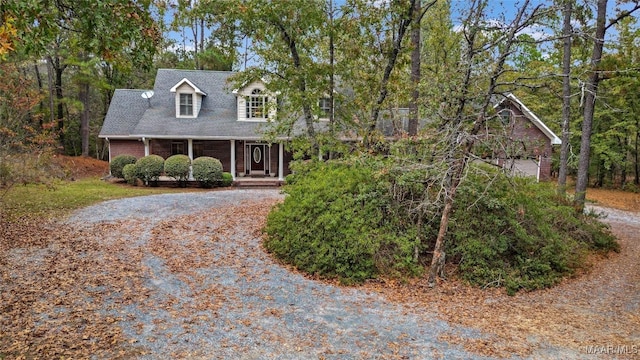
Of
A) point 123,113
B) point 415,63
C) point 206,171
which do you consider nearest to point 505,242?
point 415,63

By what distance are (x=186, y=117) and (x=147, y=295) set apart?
1521 centimetres

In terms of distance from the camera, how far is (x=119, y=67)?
16.7 ft

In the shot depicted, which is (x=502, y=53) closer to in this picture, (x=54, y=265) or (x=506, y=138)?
(x=506, y=138)

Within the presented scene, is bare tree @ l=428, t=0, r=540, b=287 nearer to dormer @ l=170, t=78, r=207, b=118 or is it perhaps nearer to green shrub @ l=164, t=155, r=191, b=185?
green shrub @ l=164, t=155, r=191, b=185

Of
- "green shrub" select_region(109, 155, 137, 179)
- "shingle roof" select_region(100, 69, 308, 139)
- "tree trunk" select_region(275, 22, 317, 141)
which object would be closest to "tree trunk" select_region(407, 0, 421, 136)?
"tree trunk" select_region(275, 22, 317, 141)

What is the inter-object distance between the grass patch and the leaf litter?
224 centimetres

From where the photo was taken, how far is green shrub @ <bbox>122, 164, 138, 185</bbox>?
16969mm

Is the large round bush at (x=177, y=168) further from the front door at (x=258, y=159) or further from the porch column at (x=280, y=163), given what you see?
the porch column at (x=280, y=163)

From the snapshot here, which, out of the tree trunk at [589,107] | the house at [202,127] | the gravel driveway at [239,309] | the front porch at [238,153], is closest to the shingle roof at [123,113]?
the house at [202,127]

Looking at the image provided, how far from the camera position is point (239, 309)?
546cm

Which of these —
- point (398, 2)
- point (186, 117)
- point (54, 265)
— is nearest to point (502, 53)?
point (398, 2)

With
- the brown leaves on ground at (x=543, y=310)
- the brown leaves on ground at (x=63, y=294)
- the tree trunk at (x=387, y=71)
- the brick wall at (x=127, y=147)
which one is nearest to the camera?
the brown leaves on ground at (x=63, y=294)

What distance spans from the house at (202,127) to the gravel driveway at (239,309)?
1004cm

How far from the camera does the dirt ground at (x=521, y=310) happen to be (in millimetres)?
4555
